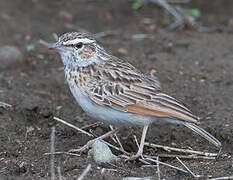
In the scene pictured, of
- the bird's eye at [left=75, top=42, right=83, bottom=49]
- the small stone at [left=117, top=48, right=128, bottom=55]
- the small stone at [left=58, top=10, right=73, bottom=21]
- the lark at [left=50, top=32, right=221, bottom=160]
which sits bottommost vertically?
the small stone at [left=58, top=10, right=73, bottom=21]

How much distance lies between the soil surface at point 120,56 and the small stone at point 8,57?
0.08 meters

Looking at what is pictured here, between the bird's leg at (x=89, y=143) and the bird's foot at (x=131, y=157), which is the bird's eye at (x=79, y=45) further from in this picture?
the bird's foot at (x=131, y=157)

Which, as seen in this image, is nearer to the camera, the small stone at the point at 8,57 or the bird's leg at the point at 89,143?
the bird's leg at the point at 89,143

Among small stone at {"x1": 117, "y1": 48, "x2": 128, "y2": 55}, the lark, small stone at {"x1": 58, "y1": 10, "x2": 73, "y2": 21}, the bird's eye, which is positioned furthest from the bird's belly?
small stone at {"x1": 58, "y1": 10, "x2": 73, "y2": 21}

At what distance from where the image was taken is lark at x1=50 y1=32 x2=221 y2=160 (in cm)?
647

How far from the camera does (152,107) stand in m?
6.46

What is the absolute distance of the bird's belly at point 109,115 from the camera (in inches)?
257

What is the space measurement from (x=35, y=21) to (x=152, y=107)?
5.60m

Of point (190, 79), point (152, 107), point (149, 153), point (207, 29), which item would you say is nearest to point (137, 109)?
point (152, 107)

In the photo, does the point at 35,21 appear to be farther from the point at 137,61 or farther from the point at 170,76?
the point at 170,76

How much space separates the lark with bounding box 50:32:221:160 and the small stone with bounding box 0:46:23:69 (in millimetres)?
2662

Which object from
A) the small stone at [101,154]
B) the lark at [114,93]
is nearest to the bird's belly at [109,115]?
the lark at [114,93]

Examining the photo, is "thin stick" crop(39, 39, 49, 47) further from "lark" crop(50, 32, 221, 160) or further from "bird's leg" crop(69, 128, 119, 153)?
"bird's leg" crop(69, 128, 119, 153)

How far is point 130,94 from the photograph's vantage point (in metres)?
6.67
